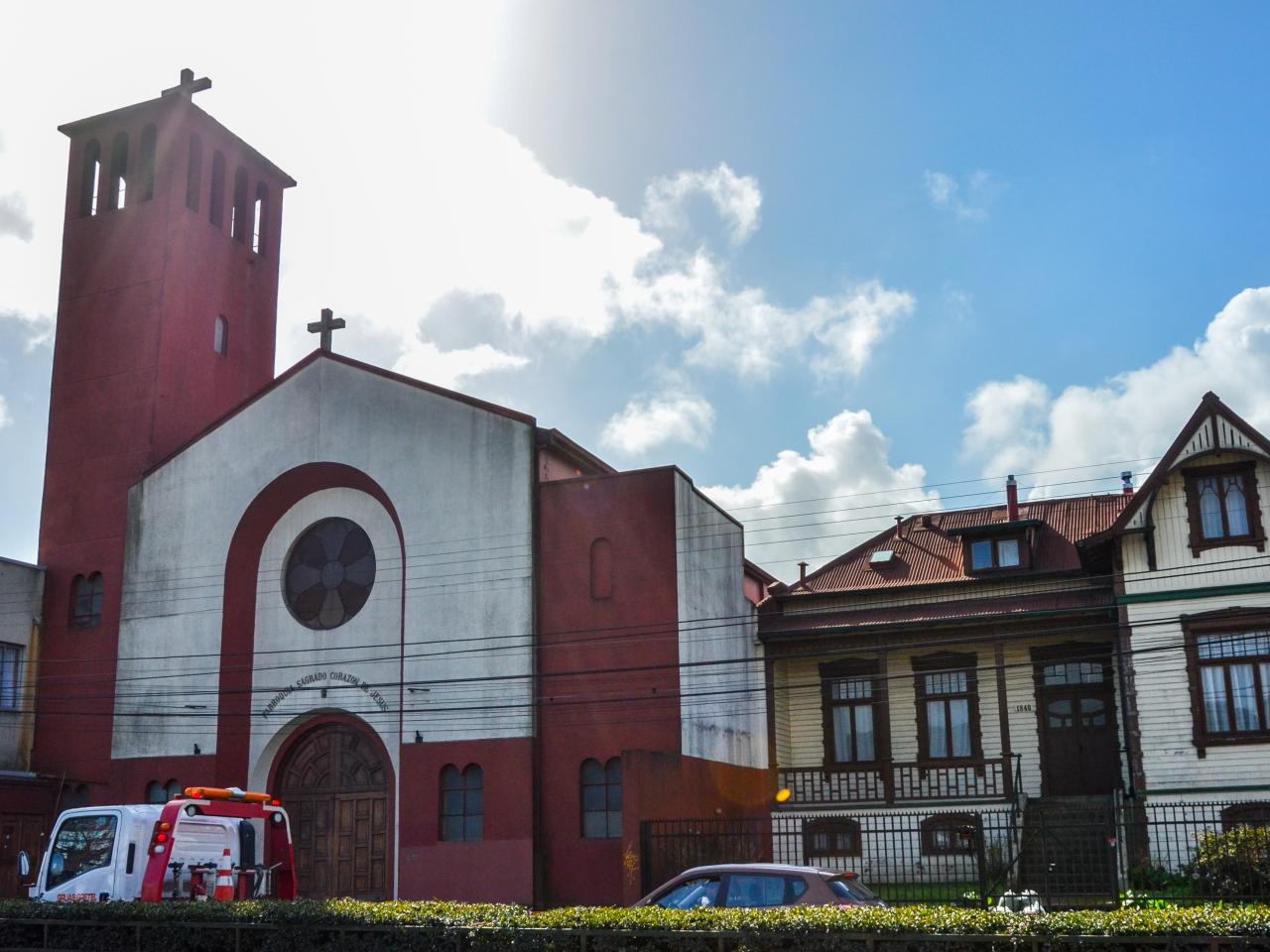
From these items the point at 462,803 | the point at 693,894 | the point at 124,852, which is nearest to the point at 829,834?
the point at 462,803

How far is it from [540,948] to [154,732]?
804 inches

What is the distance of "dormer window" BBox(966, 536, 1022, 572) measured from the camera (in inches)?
1296

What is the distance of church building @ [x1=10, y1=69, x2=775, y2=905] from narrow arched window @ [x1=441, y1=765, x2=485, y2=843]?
0.06 m

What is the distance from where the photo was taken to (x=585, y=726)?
29141 mm

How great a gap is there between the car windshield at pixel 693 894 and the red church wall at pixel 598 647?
1057 cm

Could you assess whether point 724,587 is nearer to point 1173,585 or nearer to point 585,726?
point 585,726

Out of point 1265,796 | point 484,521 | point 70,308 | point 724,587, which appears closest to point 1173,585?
point 1265,796

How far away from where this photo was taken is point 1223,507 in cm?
2888

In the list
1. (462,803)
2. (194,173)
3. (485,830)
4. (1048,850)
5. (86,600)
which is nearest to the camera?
(1048,850)

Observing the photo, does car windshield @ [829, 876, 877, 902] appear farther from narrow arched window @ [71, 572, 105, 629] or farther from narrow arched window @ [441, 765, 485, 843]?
narrow arched window @ [71, 572, 105, 629]

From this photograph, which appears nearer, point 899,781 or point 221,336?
point 899,781

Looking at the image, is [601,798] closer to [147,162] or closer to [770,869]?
[770,869]

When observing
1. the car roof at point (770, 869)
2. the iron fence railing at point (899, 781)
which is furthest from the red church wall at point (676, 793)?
the car roof at point (770, 869)

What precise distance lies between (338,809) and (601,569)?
8298 mm
